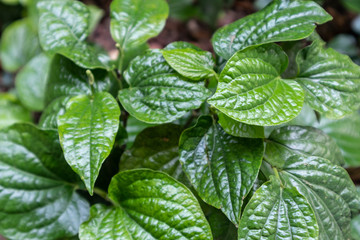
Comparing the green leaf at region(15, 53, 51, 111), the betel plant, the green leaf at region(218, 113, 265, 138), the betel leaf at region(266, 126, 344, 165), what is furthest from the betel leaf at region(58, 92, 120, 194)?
the green leaf at region(15, 53, 51, 111)

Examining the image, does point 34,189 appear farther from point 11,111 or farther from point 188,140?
point 11,111

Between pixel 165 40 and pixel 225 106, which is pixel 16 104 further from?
pixel 225 106

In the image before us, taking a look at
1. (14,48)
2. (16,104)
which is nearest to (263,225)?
(16,104)

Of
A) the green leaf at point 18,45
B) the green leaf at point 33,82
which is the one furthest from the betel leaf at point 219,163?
the green leaf at point 18,45

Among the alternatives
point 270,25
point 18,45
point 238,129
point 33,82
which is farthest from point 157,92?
point 18,45

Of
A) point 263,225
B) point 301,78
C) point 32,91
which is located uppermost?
point 301,78

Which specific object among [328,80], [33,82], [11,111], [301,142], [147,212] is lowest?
[11,111]
